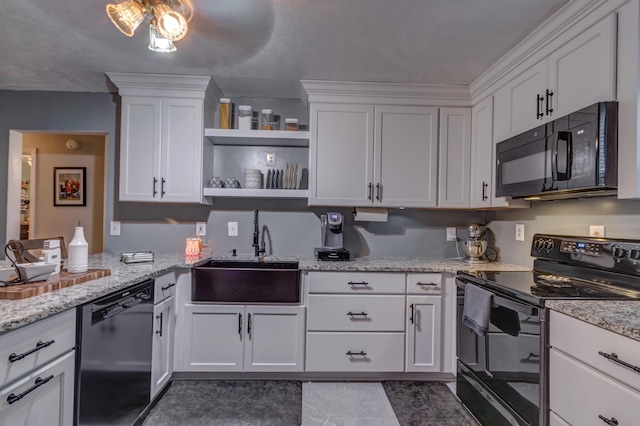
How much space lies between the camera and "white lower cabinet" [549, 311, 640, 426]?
1.03 meters

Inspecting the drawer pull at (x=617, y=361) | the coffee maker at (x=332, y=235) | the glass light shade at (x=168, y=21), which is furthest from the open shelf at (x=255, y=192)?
the drawer pull at (x=617, y=361)

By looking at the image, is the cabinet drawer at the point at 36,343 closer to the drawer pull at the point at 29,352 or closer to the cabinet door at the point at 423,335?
the drawer pull at the point at 29,352

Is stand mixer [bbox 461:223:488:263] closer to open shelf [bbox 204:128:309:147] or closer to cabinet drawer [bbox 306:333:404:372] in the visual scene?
cabinet drawer [bbox 306:333:404:372]

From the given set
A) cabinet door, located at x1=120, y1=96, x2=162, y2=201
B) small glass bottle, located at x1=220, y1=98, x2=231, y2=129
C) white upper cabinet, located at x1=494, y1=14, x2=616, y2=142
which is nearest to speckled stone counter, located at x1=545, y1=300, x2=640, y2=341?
white upper cabinet, located at x1=494, y1=14, x2=616, y2=142

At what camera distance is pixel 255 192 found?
2547mm

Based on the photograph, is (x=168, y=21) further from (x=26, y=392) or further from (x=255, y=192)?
(x=26, y=392)

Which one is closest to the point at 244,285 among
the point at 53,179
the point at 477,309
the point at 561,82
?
the point at 477,309

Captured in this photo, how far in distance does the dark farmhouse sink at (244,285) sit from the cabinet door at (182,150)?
0.68 m

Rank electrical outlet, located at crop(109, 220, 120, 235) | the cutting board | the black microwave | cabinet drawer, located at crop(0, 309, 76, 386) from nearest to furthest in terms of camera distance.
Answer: cabinet drawer, located at crop(0, 309, 76, 386)
the cutting board
the black microwave
electrical outlet, located at crop(109, 220, 120, 235)

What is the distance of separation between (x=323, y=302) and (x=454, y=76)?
1883mm

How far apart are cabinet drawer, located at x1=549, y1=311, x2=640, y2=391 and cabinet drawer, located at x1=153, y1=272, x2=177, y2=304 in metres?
2.00

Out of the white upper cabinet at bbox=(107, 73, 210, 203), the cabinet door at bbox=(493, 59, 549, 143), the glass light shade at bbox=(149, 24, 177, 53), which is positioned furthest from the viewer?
the white upper cabinet at bbox=(107, 73, 210, 203)

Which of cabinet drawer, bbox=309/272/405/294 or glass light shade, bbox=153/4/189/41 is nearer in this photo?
glass light shade, bbox=153/4/189/41

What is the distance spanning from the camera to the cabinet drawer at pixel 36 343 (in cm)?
97
